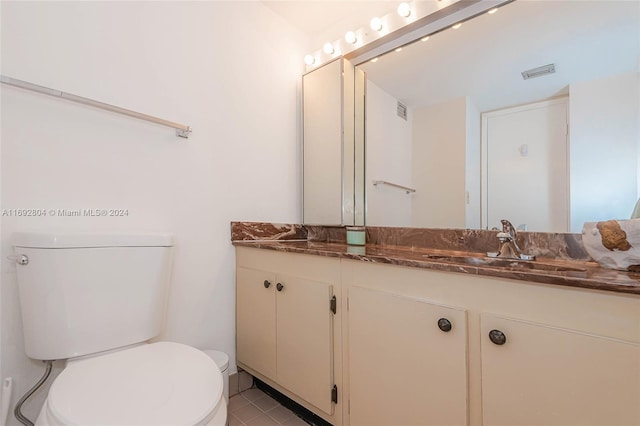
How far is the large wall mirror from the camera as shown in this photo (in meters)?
1.05

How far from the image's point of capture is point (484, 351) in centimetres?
79

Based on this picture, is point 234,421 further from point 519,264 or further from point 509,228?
point 509,228

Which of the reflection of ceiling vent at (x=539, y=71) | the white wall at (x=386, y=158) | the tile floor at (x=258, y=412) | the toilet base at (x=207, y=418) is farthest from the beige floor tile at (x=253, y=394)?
the reflection of ceiling vent at (x=539, y=71)

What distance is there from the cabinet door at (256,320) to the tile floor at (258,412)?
0.17 m

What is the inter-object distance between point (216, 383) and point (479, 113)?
148cm

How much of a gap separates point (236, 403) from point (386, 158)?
4.85 ft

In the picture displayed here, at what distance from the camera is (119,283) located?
40.5 inches

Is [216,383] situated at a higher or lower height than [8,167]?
lower

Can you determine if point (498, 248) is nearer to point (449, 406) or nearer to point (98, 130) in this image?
point (449, 406)

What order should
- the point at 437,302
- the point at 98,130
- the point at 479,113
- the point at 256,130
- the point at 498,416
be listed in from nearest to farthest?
the point at 498,416
the point at 437,302
the point at 98,130
the point at 479,113
the point at 256,130

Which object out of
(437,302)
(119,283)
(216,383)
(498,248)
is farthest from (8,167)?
(498,248)

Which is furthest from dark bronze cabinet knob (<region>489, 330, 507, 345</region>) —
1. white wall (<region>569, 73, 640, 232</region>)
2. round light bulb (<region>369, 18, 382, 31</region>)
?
round light bulb (<region>369, 18, 382, 31</region>)

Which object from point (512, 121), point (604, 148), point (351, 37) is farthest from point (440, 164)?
point (351, 37)

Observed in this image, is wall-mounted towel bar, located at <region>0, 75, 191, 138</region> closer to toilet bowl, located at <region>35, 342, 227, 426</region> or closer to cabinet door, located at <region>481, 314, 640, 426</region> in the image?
toilet bowl, located at <region>35, 342, 227, 426</region>
